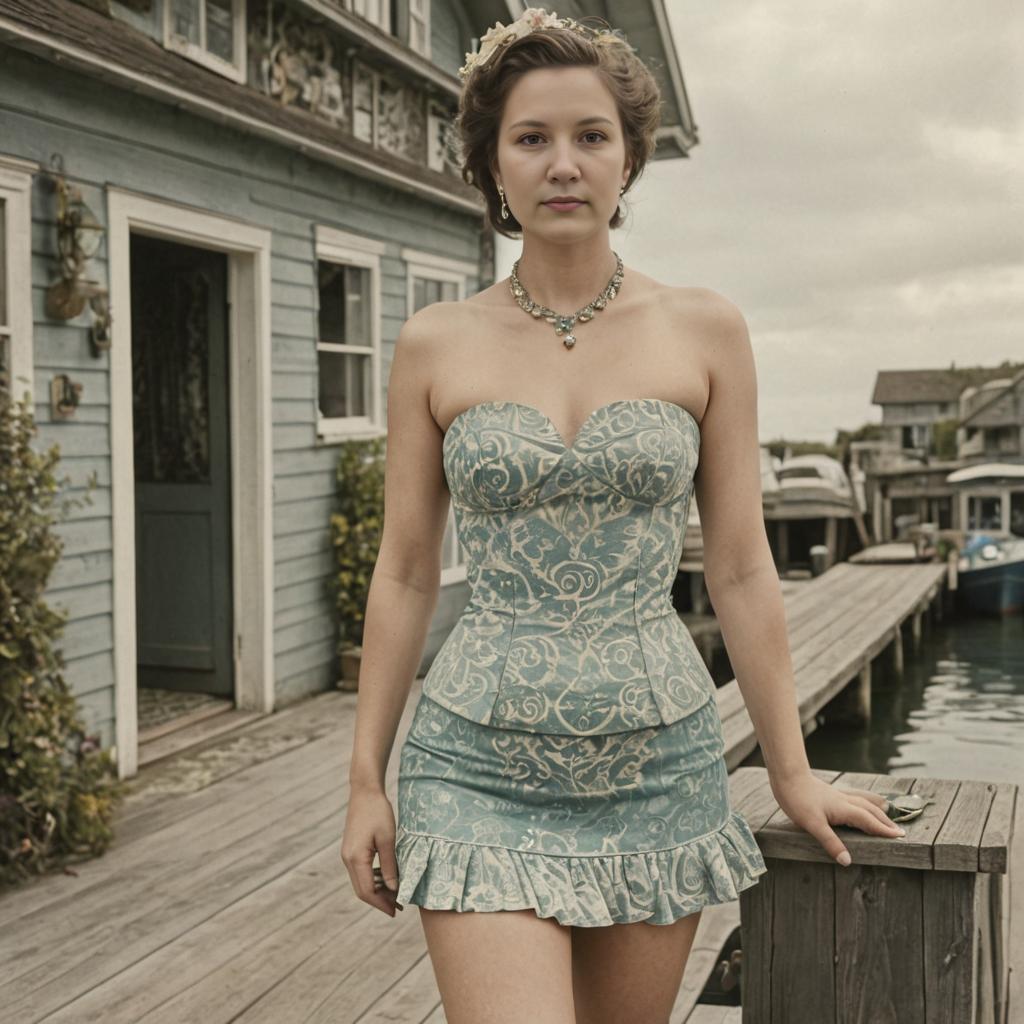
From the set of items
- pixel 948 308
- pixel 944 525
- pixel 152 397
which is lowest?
pixel 944 525

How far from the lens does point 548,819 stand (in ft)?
5.85

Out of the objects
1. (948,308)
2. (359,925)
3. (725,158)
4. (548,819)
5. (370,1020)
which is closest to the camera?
(548,819)

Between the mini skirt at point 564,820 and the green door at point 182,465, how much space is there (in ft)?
18.9

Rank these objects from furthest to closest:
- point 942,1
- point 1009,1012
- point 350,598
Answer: point 942,1 → point 350,598 → point 1009,1012

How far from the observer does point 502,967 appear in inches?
Answer: 65.1

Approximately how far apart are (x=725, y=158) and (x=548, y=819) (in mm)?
32155

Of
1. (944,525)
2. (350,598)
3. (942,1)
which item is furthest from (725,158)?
(350,598)

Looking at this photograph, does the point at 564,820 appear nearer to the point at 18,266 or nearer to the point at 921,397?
the point at 18,266

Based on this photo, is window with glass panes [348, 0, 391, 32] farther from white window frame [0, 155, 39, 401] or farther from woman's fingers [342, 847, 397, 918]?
woman's fingers [342, 847, 397, 918]

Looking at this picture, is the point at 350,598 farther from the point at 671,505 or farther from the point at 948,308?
the point at 948,308

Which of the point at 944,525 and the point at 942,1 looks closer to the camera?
the point at 942,1

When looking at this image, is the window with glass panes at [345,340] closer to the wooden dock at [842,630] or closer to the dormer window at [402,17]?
the dormer window at [402,17]

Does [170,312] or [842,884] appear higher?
Result: [170,312]

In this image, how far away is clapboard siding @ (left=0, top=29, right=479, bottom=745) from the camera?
215 inches
